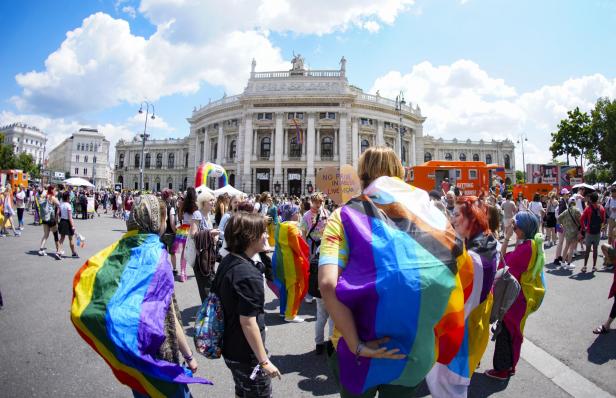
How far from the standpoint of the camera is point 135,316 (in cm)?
195

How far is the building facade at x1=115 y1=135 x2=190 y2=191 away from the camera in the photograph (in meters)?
61.4

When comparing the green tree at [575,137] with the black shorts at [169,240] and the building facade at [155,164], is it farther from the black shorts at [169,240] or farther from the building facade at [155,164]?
the building facade at [155,164]

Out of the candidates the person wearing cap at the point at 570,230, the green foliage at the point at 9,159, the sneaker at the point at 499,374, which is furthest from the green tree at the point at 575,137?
the green foliage at the point at 9,159

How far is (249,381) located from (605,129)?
138 ft

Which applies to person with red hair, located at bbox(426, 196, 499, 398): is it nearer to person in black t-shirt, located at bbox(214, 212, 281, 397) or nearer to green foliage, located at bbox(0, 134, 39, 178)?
person in black t-shirt, located at bbox(214, 212, 281, 397)

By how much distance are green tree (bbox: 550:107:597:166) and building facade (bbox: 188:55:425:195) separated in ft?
55.3

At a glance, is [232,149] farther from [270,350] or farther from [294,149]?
[270,350]

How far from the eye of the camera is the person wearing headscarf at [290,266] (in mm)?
4852

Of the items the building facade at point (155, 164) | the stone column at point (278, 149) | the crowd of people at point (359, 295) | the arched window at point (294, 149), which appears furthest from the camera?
the building facade at point (155, 164)

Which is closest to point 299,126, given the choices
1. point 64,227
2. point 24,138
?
point 64,227

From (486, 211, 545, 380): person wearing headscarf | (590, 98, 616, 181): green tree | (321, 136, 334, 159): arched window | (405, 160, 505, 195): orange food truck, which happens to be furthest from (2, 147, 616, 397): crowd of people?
(321, 136, 334, 159): arched window

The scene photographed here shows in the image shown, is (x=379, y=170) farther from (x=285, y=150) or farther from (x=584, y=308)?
(x=285, y=150)

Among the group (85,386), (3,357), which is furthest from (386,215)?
(3,357)

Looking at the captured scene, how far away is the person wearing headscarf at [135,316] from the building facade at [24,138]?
11811 centimetres
